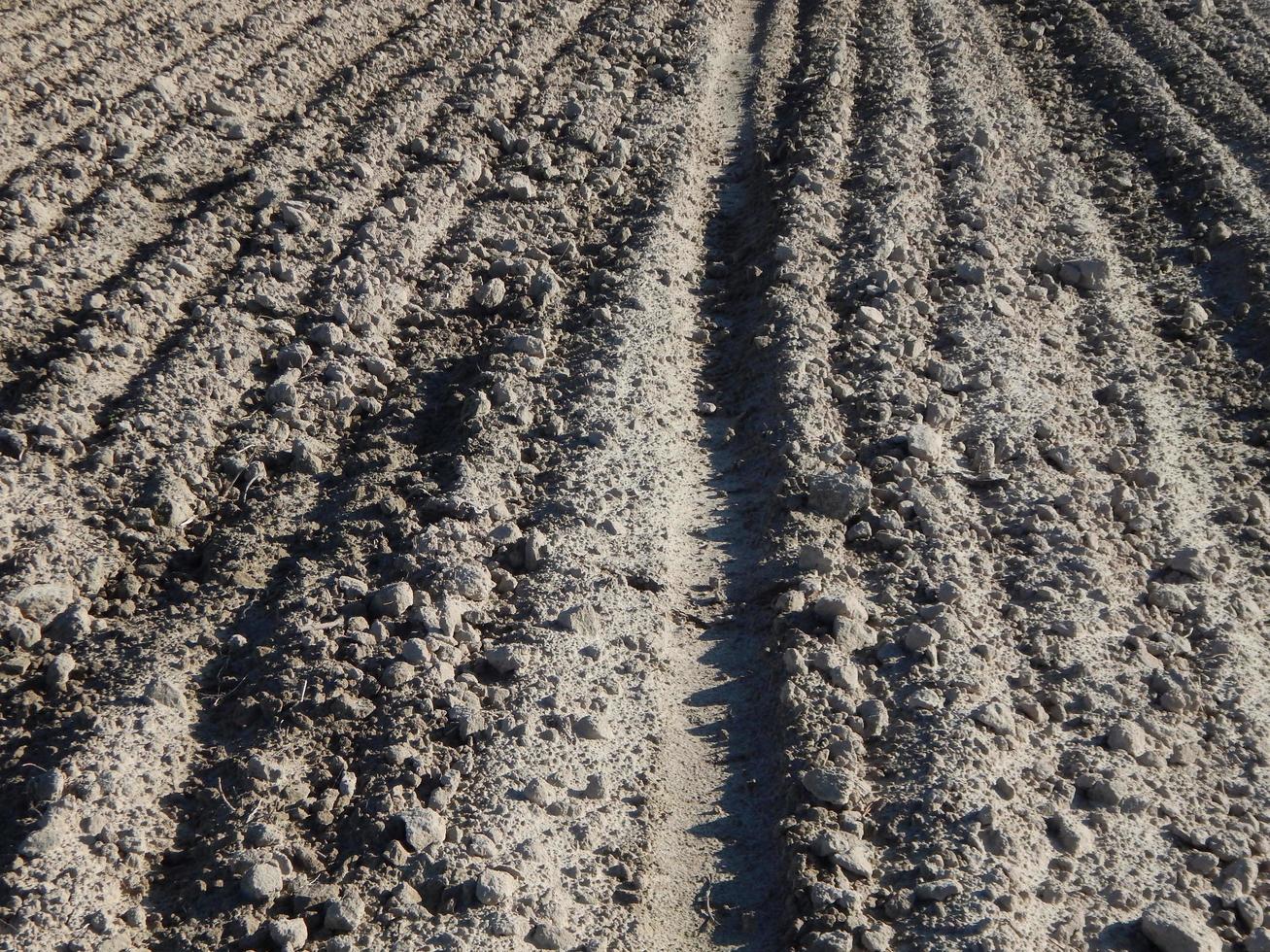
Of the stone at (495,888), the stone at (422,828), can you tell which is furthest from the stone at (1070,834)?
the stone at (422,828)

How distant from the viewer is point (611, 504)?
4.22m

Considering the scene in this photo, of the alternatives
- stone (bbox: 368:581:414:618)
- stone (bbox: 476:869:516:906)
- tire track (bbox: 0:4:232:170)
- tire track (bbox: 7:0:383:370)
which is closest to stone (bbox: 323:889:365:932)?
stone (bbox: 476:869:516:906)

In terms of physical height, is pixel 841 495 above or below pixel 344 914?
above

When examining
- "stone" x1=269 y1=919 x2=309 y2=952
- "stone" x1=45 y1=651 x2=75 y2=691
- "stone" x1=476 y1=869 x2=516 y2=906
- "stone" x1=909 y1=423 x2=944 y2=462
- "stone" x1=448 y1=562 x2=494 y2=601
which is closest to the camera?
"stone" x1=269 y1=919 x2=309 y2=952

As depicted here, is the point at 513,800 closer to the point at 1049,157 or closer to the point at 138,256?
the point at 138,256

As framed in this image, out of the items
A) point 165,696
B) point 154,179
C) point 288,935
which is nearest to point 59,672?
point 165,696

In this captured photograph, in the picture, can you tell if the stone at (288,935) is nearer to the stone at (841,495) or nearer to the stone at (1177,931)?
the stone at (1177,931)

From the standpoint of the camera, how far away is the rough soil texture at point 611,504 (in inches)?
122

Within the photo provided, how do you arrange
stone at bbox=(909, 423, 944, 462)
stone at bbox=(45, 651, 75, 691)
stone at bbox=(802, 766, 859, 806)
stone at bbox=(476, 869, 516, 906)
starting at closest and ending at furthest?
stone at bbox=(476, 869, 516, 906) → stone at bbox=(802, 766, 859, 806) → stone at bbox=(45, 651, 75, 691) → stone at bbox=(909, 423, 944, 462)

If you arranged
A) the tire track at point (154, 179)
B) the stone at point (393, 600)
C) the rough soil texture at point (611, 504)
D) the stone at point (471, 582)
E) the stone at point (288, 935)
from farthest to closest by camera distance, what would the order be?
1. the tire track at point (154, 179)
2. the stone at point (471, 582)
3. the stone at point (393, 600)
4. the rough soil texture at point (611, 504)
5. the stone at point (288, 935)

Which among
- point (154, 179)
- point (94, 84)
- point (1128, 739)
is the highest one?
point (94, 84)

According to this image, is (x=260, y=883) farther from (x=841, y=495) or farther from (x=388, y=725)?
(x=841, y=495)

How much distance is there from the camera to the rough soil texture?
3.11 m

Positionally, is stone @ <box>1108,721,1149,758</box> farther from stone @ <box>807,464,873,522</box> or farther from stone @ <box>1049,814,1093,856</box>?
stone @ <box>807,464,873,522</box>
